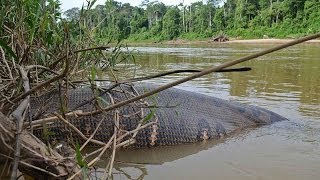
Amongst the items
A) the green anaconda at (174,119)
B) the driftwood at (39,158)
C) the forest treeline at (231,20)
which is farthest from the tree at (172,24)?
the driftwood at (39,158)

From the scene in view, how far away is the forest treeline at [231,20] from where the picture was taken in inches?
1465

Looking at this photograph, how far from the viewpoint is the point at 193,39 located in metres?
47.3

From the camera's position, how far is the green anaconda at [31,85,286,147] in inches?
175

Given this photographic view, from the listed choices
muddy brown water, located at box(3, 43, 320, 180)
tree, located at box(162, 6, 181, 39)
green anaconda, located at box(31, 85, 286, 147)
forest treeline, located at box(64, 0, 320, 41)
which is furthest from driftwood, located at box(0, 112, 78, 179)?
tree, located at box(162, 6, 181, 39)

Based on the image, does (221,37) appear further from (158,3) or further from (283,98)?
(283,98)

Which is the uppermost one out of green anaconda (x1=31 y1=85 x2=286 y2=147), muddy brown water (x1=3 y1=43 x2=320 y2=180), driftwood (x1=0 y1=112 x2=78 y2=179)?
driftwood (x1=0 y1=112 x2=78 y2=179)

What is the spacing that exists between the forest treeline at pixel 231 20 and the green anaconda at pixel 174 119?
23.1 meters

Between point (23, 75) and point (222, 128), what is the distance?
11.9ft

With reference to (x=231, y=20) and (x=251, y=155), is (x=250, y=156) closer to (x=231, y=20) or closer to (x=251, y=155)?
(x=251, y=155)

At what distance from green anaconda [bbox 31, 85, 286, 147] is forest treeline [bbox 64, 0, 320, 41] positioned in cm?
2314

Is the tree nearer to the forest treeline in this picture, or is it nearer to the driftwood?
the forest treeline

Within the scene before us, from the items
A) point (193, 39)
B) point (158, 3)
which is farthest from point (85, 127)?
point (158, 3)

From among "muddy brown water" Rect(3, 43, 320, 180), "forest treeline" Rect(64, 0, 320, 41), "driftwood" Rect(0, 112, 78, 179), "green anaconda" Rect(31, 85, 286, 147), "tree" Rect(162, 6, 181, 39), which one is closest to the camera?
"driftwood" Rect(0, 112, 78, 179)

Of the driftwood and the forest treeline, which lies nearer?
the driftwood
